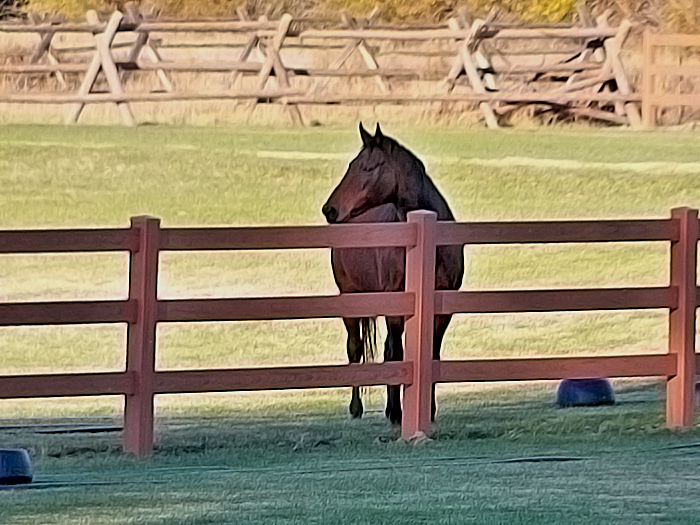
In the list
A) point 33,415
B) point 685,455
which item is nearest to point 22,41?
point 33,415

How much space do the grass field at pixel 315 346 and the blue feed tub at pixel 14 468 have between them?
132 mm

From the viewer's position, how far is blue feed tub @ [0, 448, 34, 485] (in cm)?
802

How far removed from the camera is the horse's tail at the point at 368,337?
1148 cm

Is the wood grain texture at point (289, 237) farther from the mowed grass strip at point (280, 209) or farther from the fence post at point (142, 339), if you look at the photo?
the mowed grass strip at point (280, 209)

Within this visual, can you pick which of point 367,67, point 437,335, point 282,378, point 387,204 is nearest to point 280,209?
point 367,67

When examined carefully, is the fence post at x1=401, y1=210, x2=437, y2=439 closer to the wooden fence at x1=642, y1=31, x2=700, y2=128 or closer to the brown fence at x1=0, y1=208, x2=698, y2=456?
the brown fence at x1=0, y1=208, x2=698, y2=456

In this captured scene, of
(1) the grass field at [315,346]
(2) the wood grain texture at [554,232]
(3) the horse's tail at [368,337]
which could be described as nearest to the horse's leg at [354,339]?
(3) the horse's tail at [368,337]

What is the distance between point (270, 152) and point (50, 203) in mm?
3826

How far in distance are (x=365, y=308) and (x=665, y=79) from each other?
63.4 ft

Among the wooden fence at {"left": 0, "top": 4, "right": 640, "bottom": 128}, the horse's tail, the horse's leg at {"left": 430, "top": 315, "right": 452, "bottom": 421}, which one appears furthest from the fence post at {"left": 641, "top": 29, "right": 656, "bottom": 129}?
the horse's leg at {"left": 430, "top": 315, "right": 452, "bottom": 421}

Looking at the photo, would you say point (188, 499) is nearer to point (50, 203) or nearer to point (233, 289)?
point (233, 289)

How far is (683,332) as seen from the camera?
33.1ft

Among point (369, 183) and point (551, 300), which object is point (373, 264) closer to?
point (369, 183)

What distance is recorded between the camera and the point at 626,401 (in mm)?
11328
